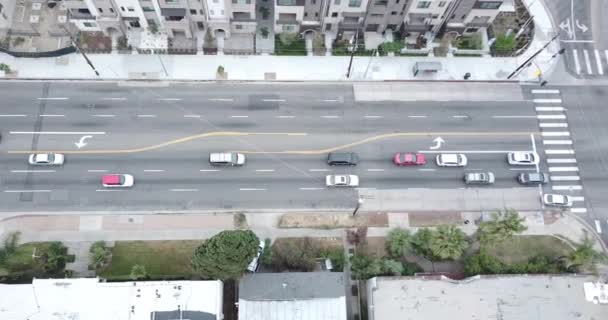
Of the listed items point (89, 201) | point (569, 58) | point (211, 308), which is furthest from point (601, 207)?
point (89, 201)

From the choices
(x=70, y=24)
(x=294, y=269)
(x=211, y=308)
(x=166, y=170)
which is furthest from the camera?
(x=70, y=24)

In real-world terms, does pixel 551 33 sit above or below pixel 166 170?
above

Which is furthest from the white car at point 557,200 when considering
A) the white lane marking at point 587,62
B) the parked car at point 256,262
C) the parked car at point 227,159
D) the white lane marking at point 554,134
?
the parked car at point 227,159

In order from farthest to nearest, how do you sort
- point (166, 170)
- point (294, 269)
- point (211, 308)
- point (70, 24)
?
point (70, 24), point (166, 170), point (294, 269), point (211, 308)

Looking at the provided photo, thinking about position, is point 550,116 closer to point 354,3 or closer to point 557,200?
point 557,200

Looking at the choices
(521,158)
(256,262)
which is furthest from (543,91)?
(256,262)

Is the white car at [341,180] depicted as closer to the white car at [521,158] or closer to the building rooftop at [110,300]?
the building rooftop at [110,300]

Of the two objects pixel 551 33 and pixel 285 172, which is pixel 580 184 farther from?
pixel 285 172
